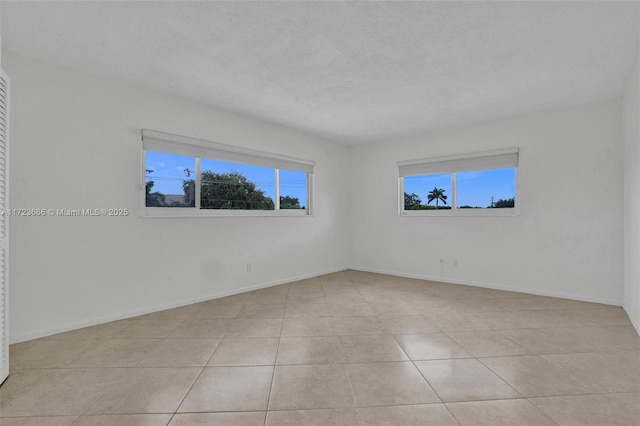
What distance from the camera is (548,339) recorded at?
2.53 meters

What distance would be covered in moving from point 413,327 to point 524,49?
8.75 feet

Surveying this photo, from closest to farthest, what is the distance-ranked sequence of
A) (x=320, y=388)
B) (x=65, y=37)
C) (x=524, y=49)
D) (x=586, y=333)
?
(x=320, y=388), (x=65, y=37), (x=524, y=49), (x=586, y=333)

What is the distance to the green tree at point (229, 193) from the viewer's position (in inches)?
153

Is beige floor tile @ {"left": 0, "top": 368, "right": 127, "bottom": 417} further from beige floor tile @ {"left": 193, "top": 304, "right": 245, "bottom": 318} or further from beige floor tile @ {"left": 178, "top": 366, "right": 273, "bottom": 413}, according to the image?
beige floor tile @ {"left": 193, "top": 304, "right": 245, "bottom": 318}

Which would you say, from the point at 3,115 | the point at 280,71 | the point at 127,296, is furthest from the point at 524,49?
the point at 127,296

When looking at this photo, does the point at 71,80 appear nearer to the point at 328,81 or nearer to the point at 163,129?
the point at 163,129

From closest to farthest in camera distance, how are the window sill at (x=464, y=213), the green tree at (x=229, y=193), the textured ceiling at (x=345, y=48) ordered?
the textured ceiling at (x=345, y=48) < the green tree at (x=229, y=193) < the window sill at (x=464, y=213)

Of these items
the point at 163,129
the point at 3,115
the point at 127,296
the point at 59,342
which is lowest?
the point at 59,342

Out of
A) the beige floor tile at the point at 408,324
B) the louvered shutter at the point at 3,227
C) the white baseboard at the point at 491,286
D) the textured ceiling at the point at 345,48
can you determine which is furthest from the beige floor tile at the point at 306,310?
the textured ceiling at the point at 345,48

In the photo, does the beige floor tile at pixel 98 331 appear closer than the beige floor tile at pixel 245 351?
No

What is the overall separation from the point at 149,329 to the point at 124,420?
139cm

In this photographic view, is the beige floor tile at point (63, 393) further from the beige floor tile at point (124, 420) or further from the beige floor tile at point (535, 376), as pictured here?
the beige floor tile at point (535, 376)

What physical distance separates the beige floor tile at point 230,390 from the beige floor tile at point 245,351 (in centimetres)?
9

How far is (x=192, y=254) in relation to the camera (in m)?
3.66
